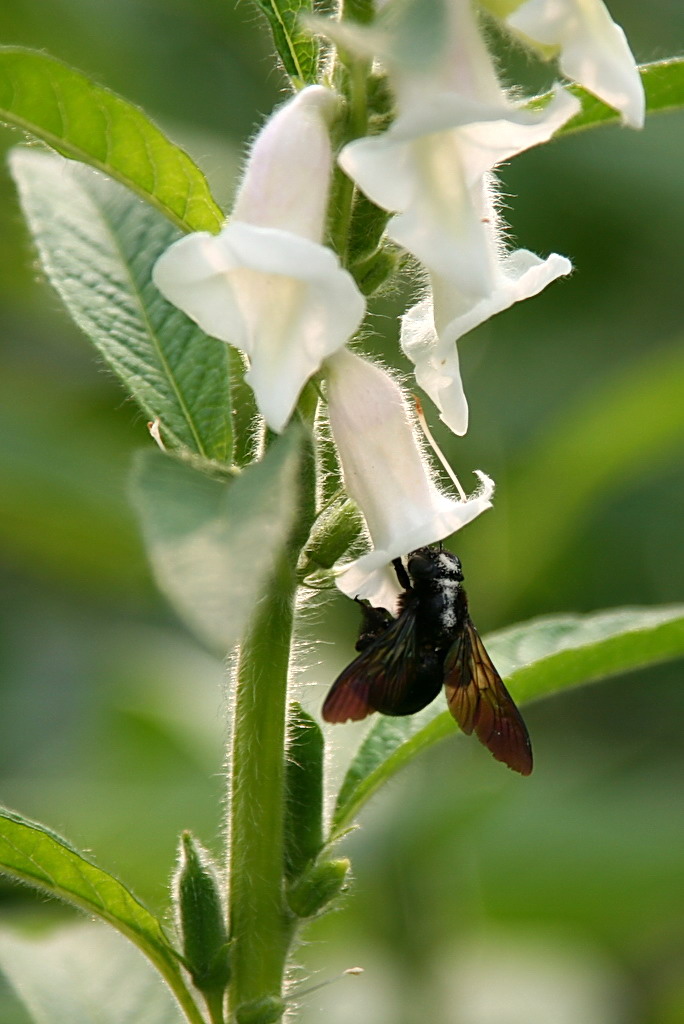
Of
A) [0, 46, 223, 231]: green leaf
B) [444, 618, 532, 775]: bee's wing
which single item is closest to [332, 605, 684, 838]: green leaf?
[444, 618, 532, 775]: bee's wing

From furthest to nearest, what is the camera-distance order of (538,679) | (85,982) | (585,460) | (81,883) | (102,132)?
(585,460), (85,982), (538,679), (81,883), (102,132)

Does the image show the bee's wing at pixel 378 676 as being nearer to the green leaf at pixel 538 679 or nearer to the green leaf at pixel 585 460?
the green leaf at pixel 538 679

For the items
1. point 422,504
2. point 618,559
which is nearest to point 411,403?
point 422,504

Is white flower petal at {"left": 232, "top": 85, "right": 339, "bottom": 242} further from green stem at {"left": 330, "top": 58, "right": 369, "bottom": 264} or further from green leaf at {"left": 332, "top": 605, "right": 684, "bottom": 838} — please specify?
green leaf at {"left": 332, "top": 605, "right": 684, "bottom": 838}

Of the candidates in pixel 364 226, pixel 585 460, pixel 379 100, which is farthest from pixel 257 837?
pixel 585 460

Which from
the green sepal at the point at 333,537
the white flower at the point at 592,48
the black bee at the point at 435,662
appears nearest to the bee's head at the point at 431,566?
the black bee at the point at 435,662

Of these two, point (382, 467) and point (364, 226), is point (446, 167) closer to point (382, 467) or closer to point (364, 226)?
Answer: point (364, 226)
